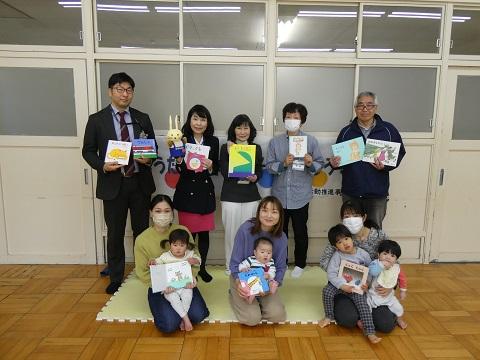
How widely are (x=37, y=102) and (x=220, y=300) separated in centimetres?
246

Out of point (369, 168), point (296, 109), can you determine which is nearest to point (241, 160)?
point (296, 109)

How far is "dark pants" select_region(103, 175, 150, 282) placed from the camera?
9.56 feet

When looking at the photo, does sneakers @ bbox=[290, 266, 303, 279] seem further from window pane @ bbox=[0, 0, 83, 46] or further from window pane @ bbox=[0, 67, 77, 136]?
window pane @ bbox=[0, 0, 83, 46]

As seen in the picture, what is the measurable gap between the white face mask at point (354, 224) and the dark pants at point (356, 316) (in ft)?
1.59

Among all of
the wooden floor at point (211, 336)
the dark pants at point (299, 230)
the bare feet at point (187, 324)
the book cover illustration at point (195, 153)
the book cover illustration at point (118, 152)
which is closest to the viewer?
the wooden floor at point (211, 336)

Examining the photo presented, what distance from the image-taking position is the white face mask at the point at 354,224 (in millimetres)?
2557

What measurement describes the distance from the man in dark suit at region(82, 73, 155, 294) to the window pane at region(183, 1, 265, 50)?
84cm

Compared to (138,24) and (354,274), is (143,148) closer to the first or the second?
(138,24)

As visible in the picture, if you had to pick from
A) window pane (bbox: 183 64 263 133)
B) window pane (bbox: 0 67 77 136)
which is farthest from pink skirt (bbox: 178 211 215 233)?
window pane (bbox: 0 67 77 136)

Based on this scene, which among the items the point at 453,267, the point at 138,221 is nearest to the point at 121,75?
the point at 138,221

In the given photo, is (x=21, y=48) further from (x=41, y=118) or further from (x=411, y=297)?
(x=411, y=297)

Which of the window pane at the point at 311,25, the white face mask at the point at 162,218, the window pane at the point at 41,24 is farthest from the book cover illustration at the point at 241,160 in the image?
the window pane at the point at 41,24

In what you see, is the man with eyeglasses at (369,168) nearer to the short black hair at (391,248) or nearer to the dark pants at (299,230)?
the dark pants at (299,230)

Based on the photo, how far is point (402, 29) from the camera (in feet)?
11.1
